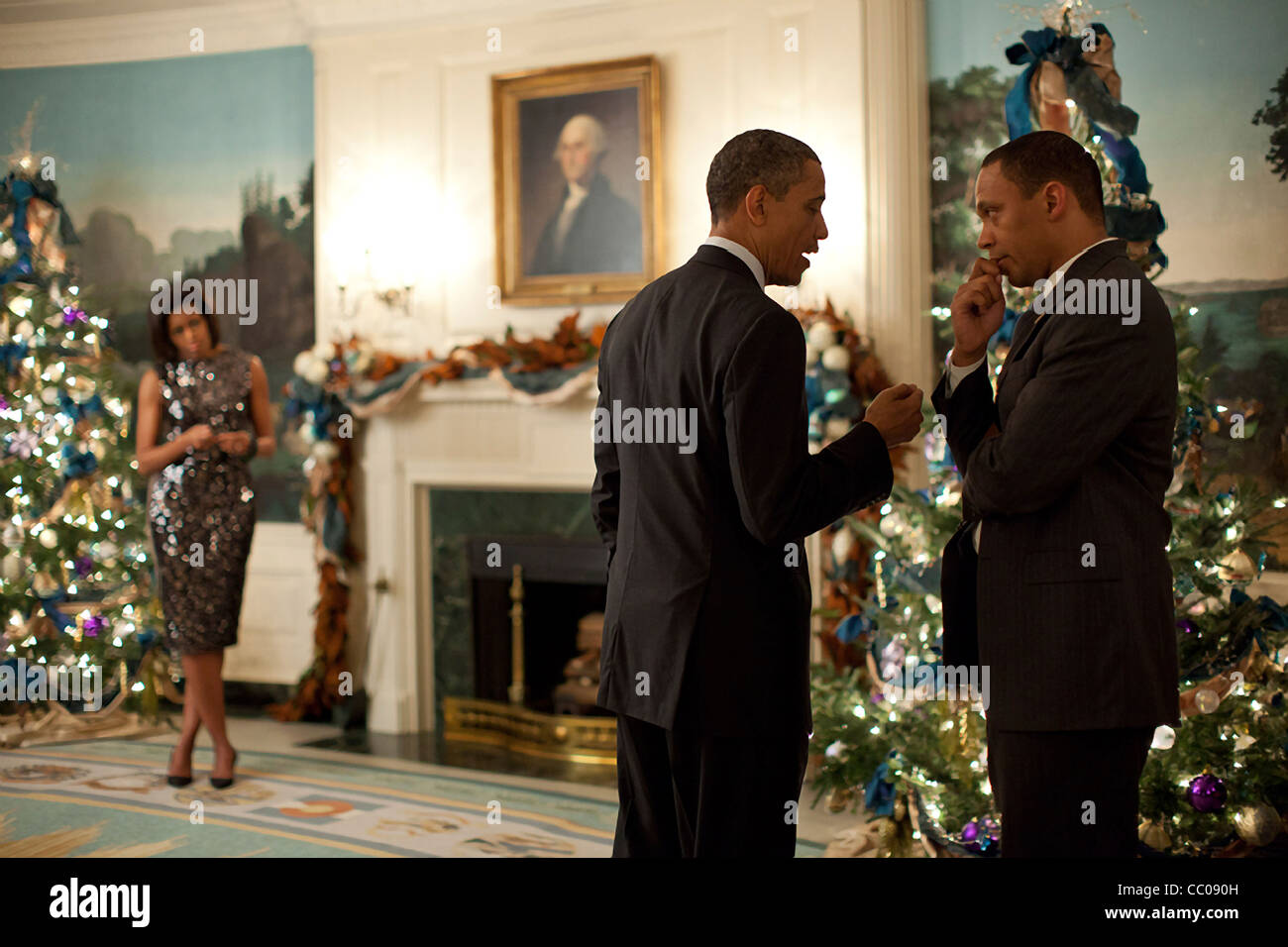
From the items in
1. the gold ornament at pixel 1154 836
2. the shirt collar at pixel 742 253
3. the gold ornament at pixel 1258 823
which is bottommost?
the gold ornament at pixel 1154 836

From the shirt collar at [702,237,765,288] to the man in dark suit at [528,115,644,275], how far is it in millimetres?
3508

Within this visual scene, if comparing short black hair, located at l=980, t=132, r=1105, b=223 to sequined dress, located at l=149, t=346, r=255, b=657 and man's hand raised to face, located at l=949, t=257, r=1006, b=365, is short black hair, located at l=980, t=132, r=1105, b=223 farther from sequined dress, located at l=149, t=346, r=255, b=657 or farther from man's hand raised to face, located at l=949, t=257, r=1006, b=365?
sequined dress, located at l=149, t=346, r=255, b=657

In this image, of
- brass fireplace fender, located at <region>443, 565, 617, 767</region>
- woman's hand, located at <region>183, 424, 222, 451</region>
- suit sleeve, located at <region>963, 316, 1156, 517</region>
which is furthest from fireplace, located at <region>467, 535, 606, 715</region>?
suit sleeve, located at <region>963, 316, 1156, 517</region>

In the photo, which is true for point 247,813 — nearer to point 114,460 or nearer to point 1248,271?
point 114,460

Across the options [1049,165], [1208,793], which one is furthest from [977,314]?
[1208,793]

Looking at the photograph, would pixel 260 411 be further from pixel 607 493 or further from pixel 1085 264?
pixel 1085 264

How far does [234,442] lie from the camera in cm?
507

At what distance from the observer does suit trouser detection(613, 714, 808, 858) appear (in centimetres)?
233

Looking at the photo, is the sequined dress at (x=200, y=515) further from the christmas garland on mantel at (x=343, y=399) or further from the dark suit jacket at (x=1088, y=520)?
the dark suit jacket at (x=1088, y=520)

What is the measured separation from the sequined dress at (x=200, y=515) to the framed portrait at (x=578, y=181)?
64.4 inches

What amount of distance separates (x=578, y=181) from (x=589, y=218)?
0.62 ft

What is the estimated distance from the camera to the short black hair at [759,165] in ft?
7.91

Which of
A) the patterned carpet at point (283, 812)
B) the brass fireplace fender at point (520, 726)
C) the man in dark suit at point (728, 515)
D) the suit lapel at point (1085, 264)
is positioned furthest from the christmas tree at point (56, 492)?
the suit lapel at point (1085, 264)

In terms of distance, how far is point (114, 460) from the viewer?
6.40m
